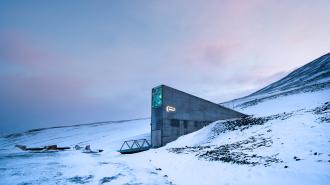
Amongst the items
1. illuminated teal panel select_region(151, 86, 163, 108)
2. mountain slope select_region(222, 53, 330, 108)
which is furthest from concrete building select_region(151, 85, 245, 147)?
mountain slope select_region(222, 53, 330, 108)

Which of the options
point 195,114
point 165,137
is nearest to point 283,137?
point 165,137

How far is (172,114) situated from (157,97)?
11.4ft

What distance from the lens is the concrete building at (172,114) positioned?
107ft

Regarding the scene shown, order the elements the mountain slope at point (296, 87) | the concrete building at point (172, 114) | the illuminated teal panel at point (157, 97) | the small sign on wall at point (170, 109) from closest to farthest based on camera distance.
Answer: the concrete building at point (172, 114) < the illuminated teal panel at point (157, 97) < the small sign on wall at point (170, 109) < the mountain slope at point (296, 87)

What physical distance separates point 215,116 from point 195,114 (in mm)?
6232

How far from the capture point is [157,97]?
111ft

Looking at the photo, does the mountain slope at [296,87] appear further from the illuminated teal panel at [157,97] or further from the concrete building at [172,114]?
the illuminated teal panel at [157,97]

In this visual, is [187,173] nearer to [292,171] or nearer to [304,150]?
[292,171]

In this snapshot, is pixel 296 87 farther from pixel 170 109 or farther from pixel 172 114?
pixel 170 109

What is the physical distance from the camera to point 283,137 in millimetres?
15031

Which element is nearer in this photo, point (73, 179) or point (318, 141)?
point (73, 179)

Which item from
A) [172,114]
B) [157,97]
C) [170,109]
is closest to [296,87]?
[172,114]

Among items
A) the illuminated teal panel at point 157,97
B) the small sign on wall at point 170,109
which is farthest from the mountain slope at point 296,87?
the illuminated teal panel at point 157,97

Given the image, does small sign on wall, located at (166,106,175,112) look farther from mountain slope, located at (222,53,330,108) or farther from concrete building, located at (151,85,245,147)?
mountain slope, located at (222,53,330,108)
